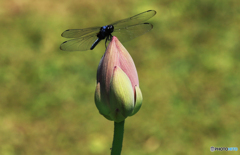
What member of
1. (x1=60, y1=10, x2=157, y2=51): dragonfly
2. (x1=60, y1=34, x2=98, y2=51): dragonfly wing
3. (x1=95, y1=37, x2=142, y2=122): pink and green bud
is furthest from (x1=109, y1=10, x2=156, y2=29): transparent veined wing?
(x1=95, y1=37, x2=142, y2=122): pink and green bud

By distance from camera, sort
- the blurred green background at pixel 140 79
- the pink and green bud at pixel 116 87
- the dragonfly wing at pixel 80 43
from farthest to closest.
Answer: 1. the blurred green background at pixel 140 79
2. the dragonfly wing at pixel 80 43
3. the pink and green bud at pixel 116 87

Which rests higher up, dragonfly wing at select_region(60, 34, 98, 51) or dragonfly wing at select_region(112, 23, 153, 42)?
dragonfly wing at select_region(112, 23, 153, 42)

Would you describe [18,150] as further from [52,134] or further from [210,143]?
[210,143]

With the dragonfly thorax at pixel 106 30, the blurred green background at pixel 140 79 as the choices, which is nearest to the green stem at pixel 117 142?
the dragonfly thorax at pixel 106 30

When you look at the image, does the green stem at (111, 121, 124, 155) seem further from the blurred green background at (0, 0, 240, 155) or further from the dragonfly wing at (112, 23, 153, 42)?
the blurred green background at (0, 0, 240, 155)

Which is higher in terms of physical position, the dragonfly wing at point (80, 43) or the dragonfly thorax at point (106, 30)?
the dragonfly wing at point (80, 43)

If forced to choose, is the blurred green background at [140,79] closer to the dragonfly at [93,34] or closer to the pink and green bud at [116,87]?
the dragonfly at [93,34]

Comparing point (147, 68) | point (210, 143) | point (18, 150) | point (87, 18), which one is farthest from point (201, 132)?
point (87, 18)
